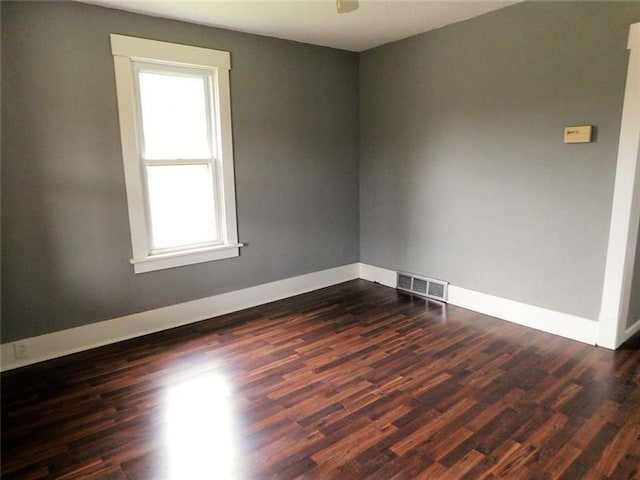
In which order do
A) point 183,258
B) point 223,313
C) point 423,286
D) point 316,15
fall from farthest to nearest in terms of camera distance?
point 423,286 → point 223,313 → point 183,258 → point 316,15

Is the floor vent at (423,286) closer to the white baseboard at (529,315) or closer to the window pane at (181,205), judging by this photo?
the white baseboard at (529,315)

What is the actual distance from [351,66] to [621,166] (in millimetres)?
2790

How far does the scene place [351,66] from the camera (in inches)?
178

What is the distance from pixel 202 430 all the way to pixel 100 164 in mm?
2089

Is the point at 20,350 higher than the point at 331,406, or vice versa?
the point at 20,350

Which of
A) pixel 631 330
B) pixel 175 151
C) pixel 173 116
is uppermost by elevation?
pixel 173 116

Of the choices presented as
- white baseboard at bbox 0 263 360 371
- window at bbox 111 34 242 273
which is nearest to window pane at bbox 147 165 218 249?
window at bbox 111 34 242 273

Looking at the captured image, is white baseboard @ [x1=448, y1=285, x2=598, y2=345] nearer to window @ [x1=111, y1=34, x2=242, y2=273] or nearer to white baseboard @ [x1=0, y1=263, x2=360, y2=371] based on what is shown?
white baseboard @ [x1=0, y1=263, x2=360, y2=371]

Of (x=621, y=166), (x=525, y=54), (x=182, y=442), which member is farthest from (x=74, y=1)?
(x=621, y=166)

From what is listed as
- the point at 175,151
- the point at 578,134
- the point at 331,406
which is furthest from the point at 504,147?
the point at 175,151

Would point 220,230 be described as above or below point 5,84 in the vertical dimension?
below

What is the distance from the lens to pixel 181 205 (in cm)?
362

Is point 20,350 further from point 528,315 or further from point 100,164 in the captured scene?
point 528,315

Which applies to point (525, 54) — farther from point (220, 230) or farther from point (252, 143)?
point (220, 230)
